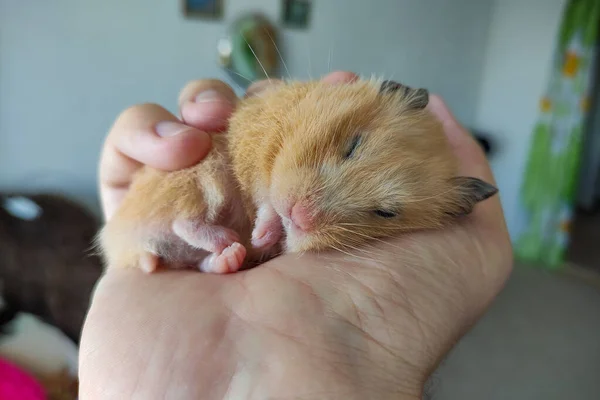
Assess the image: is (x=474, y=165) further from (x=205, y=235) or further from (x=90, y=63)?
(x=90, y=63)

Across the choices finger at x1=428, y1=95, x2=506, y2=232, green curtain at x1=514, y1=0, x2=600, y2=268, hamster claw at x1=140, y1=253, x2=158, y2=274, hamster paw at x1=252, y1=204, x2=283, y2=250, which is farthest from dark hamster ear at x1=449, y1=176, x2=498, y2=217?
green curtain at x1=514, y1=0, x2=600, y2=268

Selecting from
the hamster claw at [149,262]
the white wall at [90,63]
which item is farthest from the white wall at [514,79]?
the hamster claw at [149,262]

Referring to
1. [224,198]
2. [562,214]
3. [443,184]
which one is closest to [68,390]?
[224,198]

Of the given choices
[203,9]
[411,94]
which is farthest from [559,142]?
[411,94]

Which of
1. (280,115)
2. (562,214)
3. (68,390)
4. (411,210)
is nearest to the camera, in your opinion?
(411,210)

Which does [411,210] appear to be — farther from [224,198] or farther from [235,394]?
[235,394]
